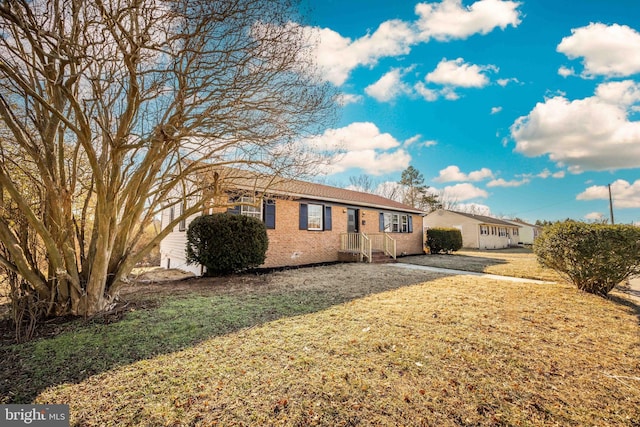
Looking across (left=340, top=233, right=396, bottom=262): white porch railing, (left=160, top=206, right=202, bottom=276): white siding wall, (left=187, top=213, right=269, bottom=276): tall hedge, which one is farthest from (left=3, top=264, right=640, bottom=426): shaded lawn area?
(left=340, top=233, right=396, bottom=262): white porch railing

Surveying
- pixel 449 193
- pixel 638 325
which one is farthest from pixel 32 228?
pixel 449 193

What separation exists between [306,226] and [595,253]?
911cm

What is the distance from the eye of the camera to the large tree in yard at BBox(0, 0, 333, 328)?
4.07 m

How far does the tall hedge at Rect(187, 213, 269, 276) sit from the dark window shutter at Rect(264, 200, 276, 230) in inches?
67.6

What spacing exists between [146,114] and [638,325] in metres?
10.1

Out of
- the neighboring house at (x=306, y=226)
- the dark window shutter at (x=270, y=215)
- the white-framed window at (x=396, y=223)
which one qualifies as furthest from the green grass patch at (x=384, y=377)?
the white-framed window at (x=396, y=223)

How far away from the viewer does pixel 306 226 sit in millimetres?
12211

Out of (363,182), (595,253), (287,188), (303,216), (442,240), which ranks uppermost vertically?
(363,182)

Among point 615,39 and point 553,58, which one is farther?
point 553,58

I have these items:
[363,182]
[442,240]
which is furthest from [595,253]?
[363,182]

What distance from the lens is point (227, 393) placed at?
2.50 meters

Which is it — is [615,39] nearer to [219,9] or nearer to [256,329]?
[219,9]

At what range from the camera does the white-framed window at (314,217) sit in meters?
12.6

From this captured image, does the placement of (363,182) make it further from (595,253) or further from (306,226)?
(595,253)
